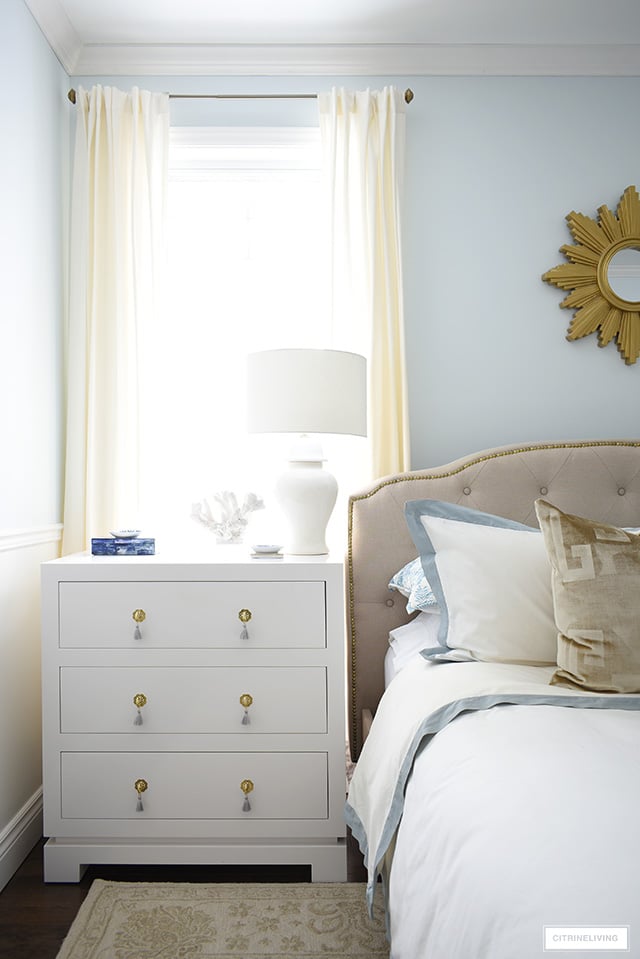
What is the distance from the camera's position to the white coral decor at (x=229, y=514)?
2250mm

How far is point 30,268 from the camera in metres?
2.17

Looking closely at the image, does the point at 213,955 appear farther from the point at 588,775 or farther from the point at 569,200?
the point at 569,200

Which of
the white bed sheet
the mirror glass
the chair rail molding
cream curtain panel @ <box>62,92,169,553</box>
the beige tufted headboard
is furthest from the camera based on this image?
the mirror glass

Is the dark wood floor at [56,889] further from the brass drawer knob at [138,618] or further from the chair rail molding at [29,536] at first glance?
the chair rail molding at [29,536]

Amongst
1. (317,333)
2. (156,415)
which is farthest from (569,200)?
(156,415)

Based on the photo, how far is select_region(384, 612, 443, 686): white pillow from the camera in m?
1.89

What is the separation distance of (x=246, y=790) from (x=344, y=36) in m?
2.41

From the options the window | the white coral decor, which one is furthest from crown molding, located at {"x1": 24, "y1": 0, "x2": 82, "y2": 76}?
the white coral decor

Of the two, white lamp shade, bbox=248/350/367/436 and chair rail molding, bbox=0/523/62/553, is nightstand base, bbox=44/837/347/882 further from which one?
white lamp shade, bbox=248/350/367/436

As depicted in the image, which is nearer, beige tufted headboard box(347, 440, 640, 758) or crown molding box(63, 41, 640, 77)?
beige tufted headboard box(347, 440, 640, 758)

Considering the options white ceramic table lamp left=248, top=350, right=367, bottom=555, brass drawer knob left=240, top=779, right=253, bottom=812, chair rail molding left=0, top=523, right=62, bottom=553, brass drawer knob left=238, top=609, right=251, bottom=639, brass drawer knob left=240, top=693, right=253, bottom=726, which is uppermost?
white ceramic table lamp left=248, top=350, right=367, bottom=555

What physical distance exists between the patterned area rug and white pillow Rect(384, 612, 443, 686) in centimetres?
56

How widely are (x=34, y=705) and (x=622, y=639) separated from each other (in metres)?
1.69

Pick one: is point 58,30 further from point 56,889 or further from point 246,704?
point 56,889
